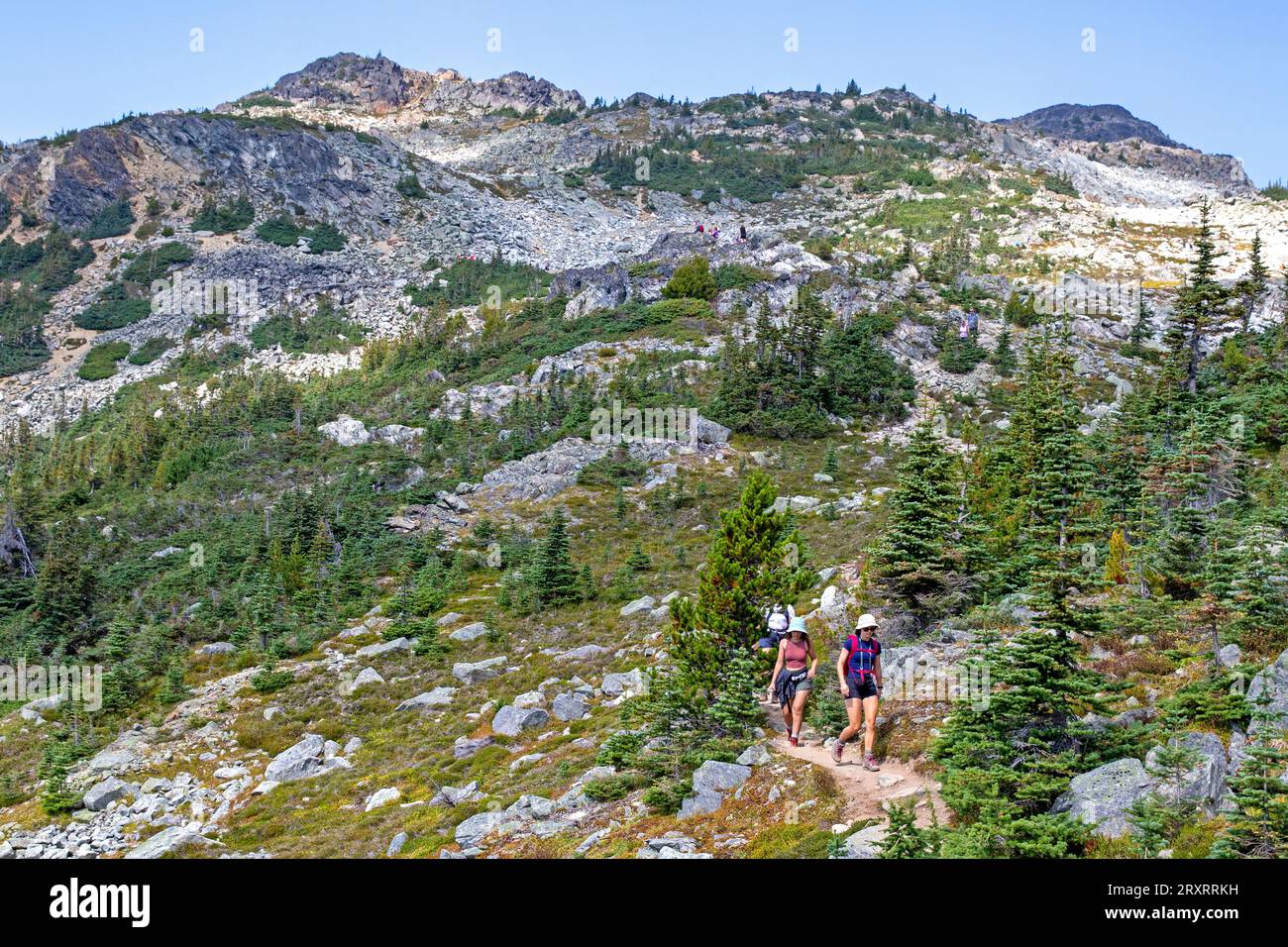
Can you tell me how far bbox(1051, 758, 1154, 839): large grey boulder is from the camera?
807 cm

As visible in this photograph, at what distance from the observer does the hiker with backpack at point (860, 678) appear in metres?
11.4

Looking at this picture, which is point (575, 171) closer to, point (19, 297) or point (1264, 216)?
point (19, 297)

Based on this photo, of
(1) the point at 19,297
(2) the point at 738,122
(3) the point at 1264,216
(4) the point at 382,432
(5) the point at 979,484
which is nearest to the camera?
(5) the point at 979,484

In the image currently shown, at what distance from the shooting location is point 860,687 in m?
11.6

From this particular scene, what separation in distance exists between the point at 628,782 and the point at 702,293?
46348 mm

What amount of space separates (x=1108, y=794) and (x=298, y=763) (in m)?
16.3

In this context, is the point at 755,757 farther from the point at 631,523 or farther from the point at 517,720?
the point at 631,523

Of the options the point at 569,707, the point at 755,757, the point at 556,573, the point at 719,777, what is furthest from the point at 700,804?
the point at 556,573

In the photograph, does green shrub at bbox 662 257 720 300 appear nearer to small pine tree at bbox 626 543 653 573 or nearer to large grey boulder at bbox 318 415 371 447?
large grey boulder at bbox 318 415 371 447

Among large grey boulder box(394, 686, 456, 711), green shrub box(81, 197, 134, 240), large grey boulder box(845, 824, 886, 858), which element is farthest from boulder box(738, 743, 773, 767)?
green shrub box(81, 197, 134, 240)

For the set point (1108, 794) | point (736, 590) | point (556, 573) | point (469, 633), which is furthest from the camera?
point (556, 573)

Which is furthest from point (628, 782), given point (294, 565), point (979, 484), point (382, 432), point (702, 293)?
point (702, 293)

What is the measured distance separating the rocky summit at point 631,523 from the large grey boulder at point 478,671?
27cm
